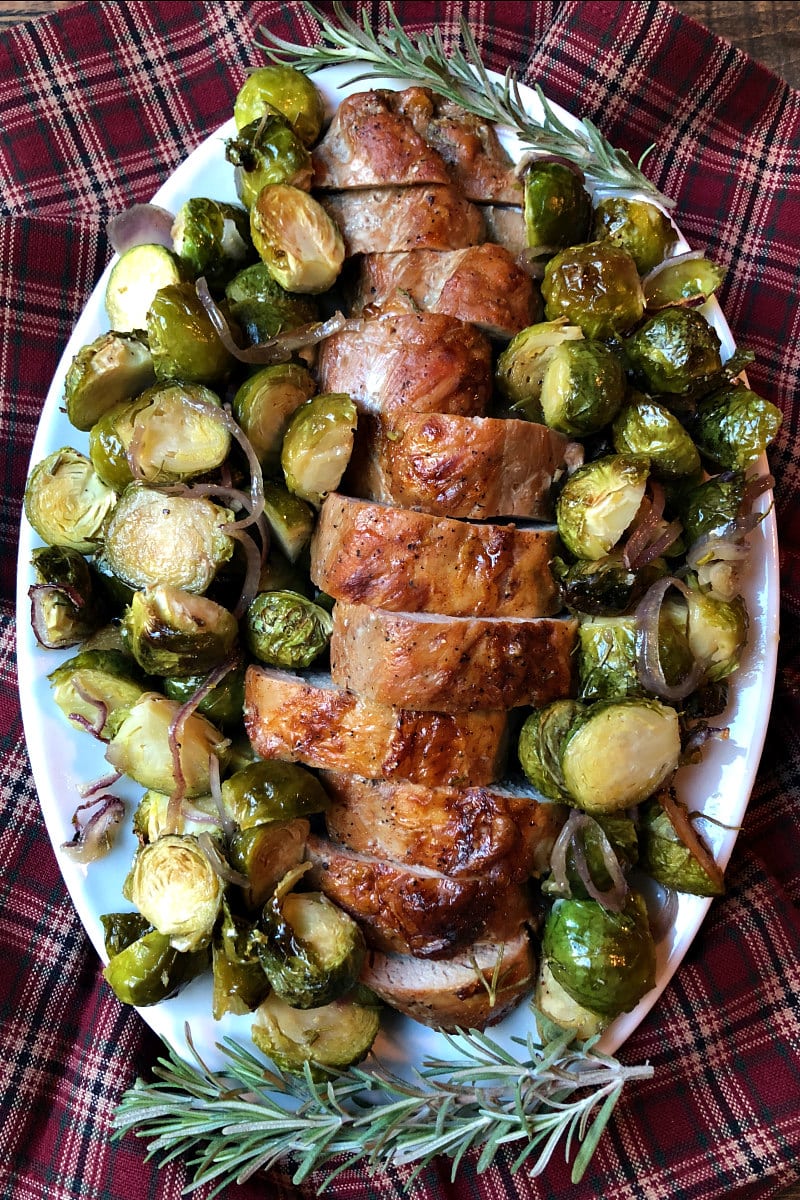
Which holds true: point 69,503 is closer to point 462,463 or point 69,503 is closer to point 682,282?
point 462,463

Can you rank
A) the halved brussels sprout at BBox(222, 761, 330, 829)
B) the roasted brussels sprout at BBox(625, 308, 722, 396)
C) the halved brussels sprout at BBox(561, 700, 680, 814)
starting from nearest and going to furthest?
the halved brussels sprout at BBox(561, 700, 680, 814)
the halved brussels sprout at BBox(222, 761, 330, 829)
the roasted brussels sprout at BBox(625, 308, 722, 396)

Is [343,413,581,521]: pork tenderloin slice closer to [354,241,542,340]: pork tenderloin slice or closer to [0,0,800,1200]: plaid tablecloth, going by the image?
[354,241,542,340]: pork tenderloin slice

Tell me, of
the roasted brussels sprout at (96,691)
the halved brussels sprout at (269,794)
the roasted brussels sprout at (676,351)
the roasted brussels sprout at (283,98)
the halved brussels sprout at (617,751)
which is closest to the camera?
the halved brussels sprout at (617,751)

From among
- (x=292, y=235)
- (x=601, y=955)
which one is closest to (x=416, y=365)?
(x=292, y=235)

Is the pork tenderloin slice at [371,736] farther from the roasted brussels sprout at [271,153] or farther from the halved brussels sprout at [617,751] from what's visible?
the roasted brussels sprout at [271,153]

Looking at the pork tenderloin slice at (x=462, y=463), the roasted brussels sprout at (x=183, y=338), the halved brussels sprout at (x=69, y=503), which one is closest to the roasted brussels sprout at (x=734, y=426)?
the pork tenderloin slice at (x=462, y=463)

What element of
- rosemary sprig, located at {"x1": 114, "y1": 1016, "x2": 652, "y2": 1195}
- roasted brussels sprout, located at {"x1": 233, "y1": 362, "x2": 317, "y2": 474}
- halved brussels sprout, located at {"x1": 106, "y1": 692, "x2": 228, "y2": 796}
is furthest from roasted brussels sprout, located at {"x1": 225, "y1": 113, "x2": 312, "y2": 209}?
rosemary sprig, located at {"x1": 114, "y1": 1016, "x2": 652, "y2": 1195}
